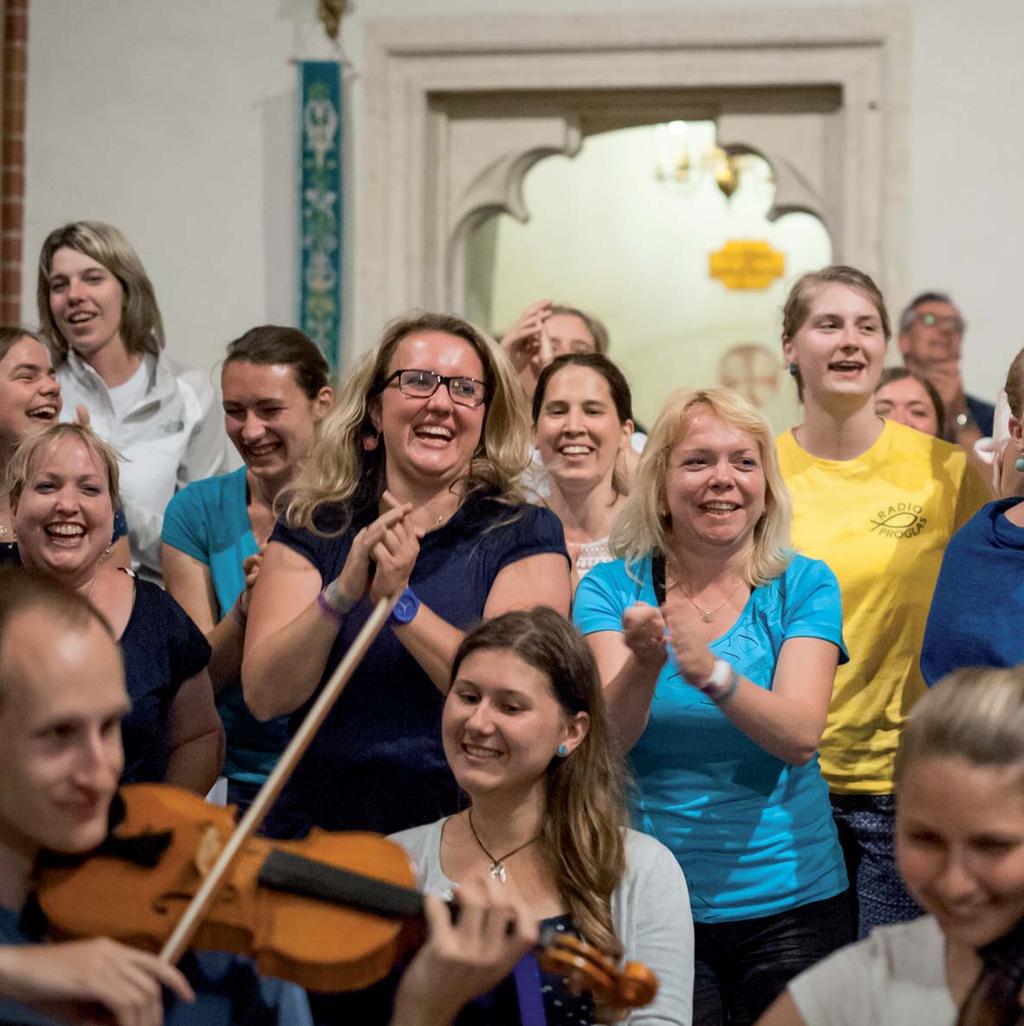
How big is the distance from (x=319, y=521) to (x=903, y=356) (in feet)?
8.97

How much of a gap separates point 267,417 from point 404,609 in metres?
0.88

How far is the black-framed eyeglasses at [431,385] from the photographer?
2770 millimetres

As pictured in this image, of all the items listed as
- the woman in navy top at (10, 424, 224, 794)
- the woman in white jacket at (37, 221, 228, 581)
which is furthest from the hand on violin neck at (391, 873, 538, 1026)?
the woman in white jacket at (37, 221, 228, 581)

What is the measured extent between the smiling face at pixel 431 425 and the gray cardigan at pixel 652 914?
0.66 m

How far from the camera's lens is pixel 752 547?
280 cm

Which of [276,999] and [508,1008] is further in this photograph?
[508,1008]

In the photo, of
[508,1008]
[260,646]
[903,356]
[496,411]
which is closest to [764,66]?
[903,356]

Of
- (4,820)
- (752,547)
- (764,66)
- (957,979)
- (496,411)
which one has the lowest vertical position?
(957,979)

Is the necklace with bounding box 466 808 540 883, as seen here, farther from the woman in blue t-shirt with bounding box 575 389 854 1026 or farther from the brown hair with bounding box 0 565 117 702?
the brown hair with bounding box 0 565 117 702

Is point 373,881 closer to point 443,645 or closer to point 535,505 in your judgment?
point 443,645

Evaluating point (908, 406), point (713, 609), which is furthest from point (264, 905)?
point (908, 406)

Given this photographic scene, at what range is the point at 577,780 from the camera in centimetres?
233

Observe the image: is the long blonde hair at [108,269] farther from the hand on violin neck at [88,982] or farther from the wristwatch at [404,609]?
the hand on violin neck at [88,982]

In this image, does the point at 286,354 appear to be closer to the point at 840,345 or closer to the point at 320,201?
the point at 840,345
